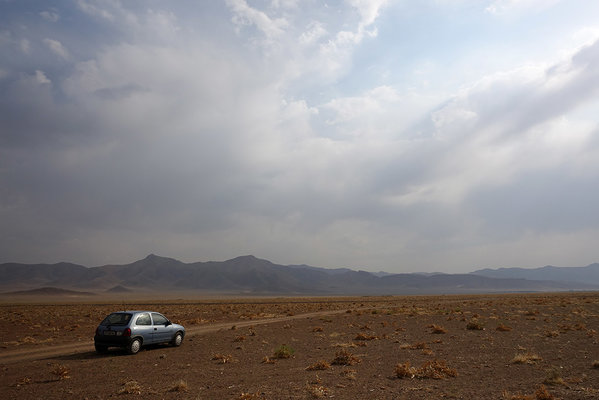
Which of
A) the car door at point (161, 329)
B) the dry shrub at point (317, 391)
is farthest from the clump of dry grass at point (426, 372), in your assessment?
the car door at point (161, 329)

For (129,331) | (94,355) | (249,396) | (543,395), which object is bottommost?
(94,355)

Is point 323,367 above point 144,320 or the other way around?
the other way around

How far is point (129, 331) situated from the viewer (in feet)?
59.3

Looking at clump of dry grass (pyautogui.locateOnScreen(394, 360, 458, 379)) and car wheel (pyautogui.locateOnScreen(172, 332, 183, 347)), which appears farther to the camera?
Result: car wheel (pyautogui.locateOnScreen(172, 332, 183, 347))

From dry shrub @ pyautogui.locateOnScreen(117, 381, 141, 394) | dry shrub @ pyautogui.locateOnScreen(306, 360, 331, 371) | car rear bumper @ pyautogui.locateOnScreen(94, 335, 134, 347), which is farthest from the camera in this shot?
car rear bumper @ pyautogui.locateOnScreen(94, 335, 134, 347)

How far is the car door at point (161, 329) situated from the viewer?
774 inches

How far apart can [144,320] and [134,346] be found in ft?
4.16

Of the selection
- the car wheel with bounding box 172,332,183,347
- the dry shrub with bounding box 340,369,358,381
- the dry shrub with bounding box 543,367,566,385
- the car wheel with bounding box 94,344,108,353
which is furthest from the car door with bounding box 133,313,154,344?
the dry shrub with bounding box 543,367,566,385

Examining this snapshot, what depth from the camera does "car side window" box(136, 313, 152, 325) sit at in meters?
18.9

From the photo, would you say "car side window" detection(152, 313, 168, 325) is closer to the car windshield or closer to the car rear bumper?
the car windshield

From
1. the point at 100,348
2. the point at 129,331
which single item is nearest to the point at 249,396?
the point at 129,331

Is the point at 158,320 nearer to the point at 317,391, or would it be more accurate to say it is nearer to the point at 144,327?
the point at 144,327

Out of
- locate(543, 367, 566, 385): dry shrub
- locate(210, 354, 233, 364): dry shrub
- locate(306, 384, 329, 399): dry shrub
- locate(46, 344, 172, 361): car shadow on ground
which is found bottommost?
locate(46, 344, 172, 361): car shadow on ground

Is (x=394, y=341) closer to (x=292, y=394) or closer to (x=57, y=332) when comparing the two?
(x=292, y=394)
